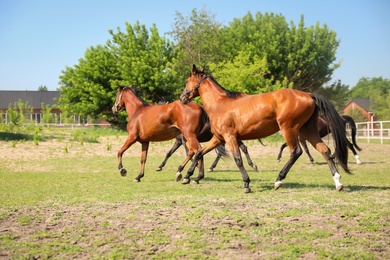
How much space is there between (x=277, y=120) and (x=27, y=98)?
88.6 meters

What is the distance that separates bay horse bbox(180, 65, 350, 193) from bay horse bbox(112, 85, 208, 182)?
1753 millimetres

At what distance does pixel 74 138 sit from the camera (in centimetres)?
2858

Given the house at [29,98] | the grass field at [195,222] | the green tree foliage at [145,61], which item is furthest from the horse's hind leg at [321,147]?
the house at [29,98]

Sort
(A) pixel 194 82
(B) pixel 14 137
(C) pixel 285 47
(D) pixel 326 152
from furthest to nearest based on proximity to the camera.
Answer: (C) pixel 285 47 → (B) pixel 14 137 → (A) pixel 194 82 → (D) pixel 326 152

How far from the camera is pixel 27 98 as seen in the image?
92.4 meters

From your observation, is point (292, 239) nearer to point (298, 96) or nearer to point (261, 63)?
point (298, 96)

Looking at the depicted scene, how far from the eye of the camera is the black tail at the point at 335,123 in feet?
33.6

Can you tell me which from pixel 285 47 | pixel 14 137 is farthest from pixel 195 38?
pixel 14 137

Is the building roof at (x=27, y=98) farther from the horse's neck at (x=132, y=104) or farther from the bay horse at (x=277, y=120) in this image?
the bay horse at (x=277, y=120)

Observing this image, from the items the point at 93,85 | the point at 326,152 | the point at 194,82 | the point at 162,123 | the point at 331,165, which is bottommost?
the point at 331,165

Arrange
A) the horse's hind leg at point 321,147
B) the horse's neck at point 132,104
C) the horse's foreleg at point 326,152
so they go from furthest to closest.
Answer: the horse's neck at point 132,104, the horse's hind leg at point 321,147, the horse's foreleg at point 326,152

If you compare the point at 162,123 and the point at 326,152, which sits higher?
the point at 162,123

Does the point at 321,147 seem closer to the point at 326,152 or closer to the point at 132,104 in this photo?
the point at 326,152

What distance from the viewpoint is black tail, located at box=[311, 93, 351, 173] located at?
1025 centimetres
